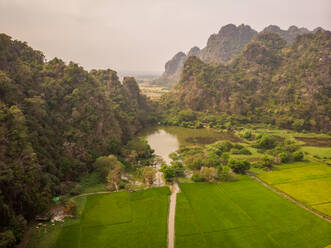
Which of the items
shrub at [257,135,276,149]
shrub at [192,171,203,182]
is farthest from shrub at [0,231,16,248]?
shrub at [257,135,276,149]

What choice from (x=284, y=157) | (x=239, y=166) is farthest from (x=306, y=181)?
(x=239, y=166)

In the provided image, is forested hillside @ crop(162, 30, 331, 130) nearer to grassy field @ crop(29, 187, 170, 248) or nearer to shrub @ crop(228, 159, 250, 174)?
shrub @ crop(228, 159, 250, 174)

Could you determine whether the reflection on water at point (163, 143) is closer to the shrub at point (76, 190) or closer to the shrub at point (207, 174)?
the shrub at point (207, 174)

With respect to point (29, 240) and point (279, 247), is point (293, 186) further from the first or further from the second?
point (29, 240)

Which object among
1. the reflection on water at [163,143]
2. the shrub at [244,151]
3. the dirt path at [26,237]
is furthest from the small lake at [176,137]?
the dirt path at [26,237]

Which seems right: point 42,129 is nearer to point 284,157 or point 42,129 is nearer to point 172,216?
point 172,216

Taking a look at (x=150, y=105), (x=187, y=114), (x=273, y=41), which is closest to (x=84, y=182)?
(x=187, y=114)

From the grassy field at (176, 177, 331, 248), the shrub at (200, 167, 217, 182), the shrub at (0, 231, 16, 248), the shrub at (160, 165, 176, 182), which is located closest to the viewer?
the shrub at (0, 231, 16, 248)
